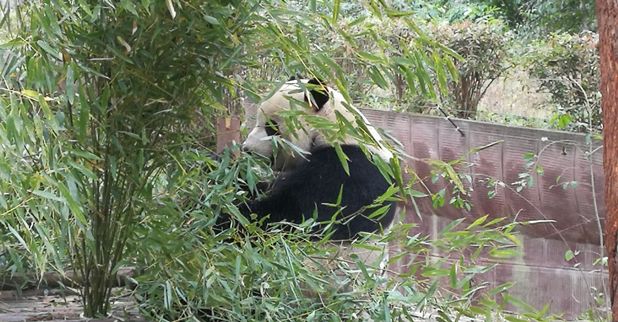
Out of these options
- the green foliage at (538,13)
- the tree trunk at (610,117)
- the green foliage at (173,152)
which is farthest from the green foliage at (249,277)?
the green foliage at (538,13)

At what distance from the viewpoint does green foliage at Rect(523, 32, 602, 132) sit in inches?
216

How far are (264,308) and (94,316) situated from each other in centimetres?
54

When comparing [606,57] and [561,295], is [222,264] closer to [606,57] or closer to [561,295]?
[606,57]

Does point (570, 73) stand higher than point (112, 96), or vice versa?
point (570, 73)

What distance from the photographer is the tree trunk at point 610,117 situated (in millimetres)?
1968

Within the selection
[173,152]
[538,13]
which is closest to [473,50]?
[538,13]

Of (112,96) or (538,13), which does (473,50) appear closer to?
(538,13)

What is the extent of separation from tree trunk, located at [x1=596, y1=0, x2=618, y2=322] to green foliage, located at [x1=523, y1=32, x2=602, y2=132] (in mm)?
3468

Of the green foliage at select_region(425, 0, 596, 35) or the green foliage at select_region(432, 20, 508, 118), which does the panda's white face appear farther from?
the green foliage at select_region(425, 0, 596, 35)

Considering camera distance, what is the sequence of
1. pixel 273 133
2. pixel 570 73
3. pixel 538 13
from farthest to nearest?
pixel 538 13
pixel 570 73
pixel 273 133

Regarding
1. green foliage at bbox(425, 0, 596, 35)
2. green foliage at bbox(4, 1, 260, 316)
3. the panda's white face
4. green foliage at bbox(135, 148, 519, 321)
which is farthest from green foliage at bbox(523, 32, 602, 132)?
green foliage at bbox(4, 1, 260, 316)

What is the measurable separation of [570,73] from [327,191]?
3.35 metres

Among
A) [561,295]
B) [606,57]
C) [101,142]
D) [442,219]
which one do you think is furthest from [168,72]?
[561,295]

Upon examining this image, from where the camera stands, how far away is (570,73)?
5.70 meters
